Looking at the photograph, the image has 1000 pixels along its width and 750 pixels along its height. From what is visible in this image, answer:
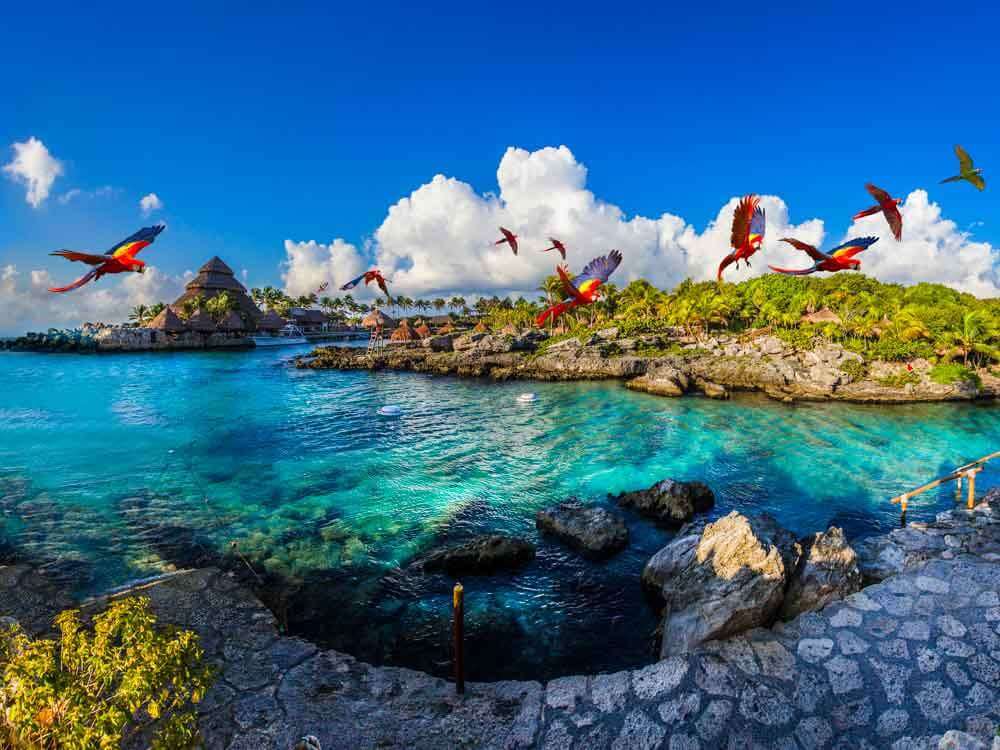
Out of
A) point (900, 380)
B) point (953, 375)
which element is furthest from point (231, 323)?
point (953, 375)

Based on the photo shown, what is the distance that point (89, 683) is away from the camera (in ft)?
10.3

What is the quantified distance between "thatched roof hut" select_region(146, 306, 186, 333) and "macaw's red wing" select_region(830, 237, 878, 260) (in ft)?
260

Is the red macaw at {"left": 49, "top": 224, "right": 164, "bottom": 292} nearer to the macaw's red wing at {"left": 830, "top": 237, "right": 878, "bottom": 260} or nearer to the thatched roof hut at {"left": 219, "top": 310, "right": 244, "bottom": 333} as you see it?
the macaw's red wing at {"left": 830, "top": 237, "right": 878, "bottom": 260}

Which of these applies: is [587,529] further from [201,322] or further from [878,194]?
[201,322]

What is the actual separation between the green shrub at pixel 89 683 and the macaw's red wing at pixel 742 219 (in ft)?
24.3

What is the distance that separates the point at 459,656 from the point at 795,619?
14.6 feet

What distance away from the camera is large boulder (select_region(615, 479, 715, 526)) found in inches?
477

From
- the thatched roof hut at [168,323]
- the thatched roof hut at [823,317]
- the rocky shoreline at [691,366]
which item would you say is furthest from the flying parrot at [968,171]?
the thatched roof hut at [168,323]

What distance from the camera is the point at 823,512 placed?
13.2 metres

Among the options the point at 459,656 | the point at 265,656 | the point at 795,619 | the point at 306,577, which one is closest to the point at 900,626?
the point at 795,619

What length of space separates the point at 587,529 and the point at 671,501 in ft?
9.87

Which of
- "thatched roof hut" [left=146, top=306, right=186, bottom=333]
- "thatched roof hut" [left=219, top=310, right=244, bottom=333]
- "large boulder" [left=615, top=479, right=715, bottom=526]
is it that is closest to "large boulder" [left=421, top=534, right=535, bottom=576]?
"large boulder" [left=615, top=479, right=715, bottom=526]

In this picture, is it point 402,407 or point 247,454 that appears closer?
point 247,454

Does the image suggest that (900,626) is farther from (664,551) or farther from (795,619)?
(664,551)
